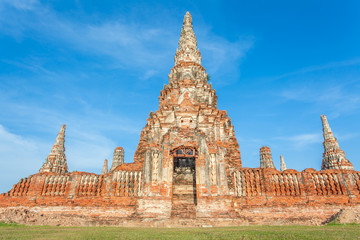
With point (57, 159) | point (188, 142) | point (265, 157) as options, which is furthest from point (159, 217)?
point (265, 157)

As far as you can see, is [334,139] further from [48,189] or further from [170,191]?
[48,189]

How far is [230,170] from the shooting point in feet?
49.3

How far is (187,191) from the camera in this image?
15.5 metres

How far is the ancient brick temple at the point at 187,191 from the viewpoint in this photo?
1282cm

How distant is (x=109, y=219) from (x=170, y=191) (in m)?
3.72

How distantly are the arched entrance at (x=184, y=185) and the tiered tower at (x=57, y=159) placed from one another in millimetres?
13132

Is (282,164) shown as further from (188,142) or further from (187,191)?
(188,142)

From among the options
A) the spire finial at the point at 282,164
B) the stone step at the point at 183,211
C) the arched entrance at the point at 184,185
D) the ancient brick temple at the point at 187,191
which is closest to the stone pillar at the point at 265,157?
the spire finial at the point at 282,164

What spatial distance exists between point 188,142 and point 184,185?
315 cm

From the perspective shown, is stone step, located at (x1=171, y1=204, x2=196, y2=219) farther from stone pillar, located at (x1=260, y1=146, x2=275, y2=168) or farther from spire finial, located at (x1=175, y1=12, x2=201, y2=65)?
stone pillar, located at (x1=260, y1=146, x2=275, y2=168)

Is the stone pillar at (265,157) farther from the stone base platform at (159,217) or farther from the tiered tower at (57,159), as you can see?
the tiered tower at (57,159)

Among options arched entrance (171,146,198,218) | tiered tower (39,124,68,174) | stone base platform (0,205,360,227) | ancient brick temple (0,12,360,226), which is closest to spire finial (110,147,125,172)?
tiered tower (39,124,68,174)

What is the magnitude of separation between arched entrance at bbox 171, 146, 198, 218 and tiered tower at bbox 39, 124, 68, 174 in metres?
13.1

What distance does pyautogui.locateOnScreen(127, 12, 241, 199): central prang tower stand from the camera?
1414cm
